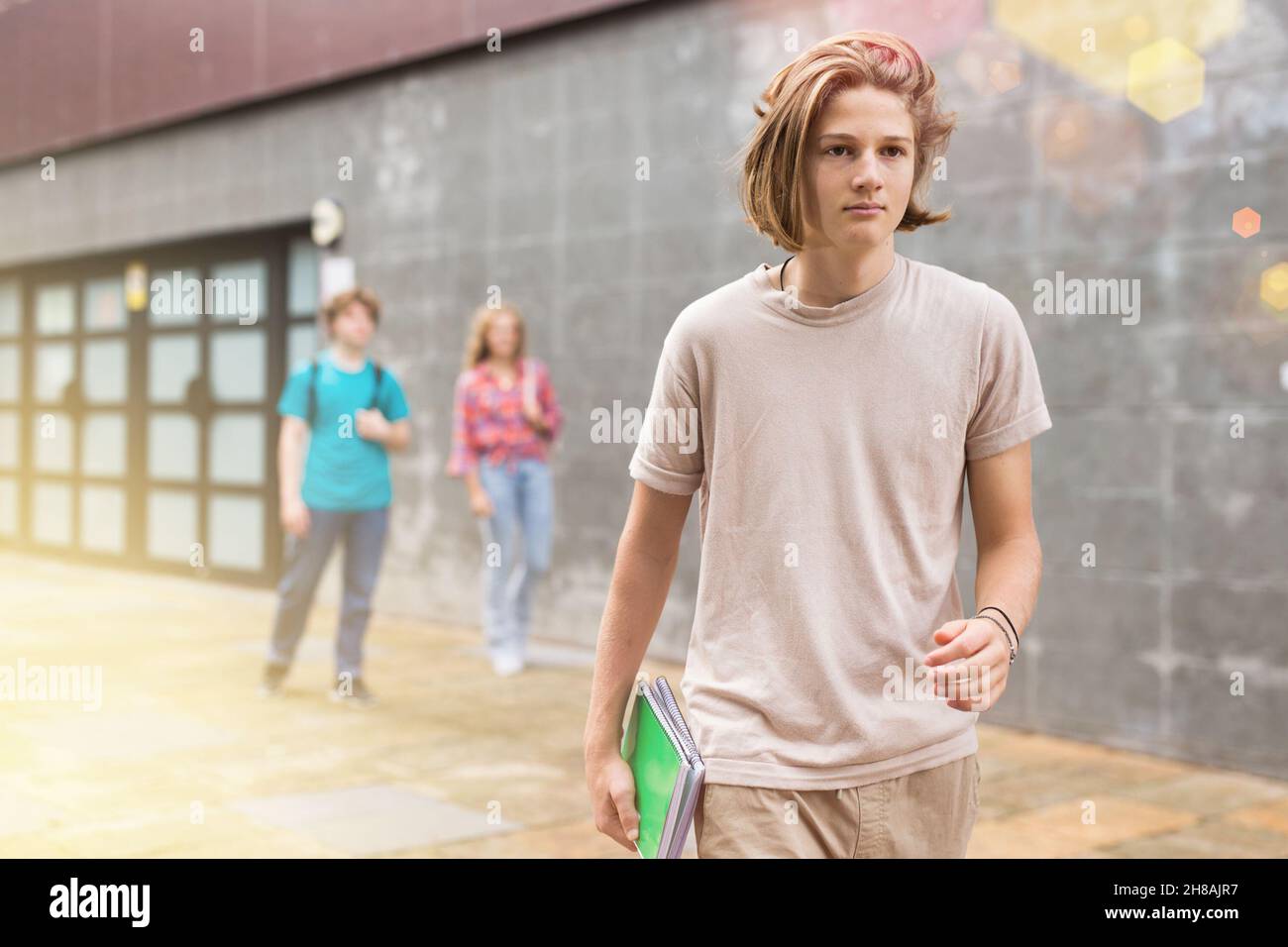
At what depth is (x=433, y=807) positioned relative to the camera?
534 cm

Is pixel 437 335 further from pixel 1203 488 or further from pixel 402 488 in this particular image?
pixel 1203 488

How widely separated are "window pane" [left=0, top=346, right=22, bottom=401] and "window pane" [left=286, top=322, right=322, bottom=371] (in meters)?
5.08

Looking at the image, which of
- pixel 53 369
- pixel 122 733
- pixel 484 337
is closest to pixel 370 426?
pixel 484 337

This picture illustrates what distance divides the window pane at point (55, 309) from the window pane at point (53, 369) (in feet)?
0.55

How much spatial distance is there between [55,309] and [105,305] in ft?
3.54

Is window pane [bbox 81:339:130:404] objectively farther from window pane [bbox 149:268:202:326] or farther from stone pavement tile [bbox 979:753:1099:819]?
stone pavement tile [bbox 979:753:1099:819]

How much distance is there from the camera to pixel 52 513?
15.0 m

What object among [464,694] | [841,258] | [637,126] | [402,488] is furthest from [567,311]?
[841,258]

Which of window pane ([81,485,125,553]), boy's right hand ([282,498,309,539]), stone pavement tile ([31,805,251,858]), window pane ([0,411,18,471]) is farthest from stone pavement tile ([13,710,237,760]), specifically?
window pane ([0,411,18,471])

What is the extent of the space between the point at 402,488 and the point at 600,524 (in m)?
2.08

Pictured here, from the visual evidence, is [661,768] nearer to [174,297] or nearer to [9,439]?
[174,297]

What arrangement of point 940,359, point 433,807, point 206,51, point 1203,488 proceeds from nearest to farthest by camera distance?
1. point 940,359
2. point 433,807
3. point 1203,488
4. point 206,51

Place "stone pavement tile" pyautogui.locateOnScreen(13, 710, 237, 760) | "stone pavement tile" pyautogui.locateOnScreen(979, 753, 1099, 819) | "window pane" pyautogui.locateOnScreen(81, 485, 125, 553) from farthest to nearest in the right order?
"window pane" pyautogui.locateOnScreen(81, 485, 125, 553) < "stone pavement tile" pyautogui.locateOnScreen(13, 710, 237, 760) < "stone pavement tile" pyautogui.locateOnScreen(979, 753, 1099, 819)

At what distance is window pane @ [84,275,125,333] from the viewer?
1400cm
